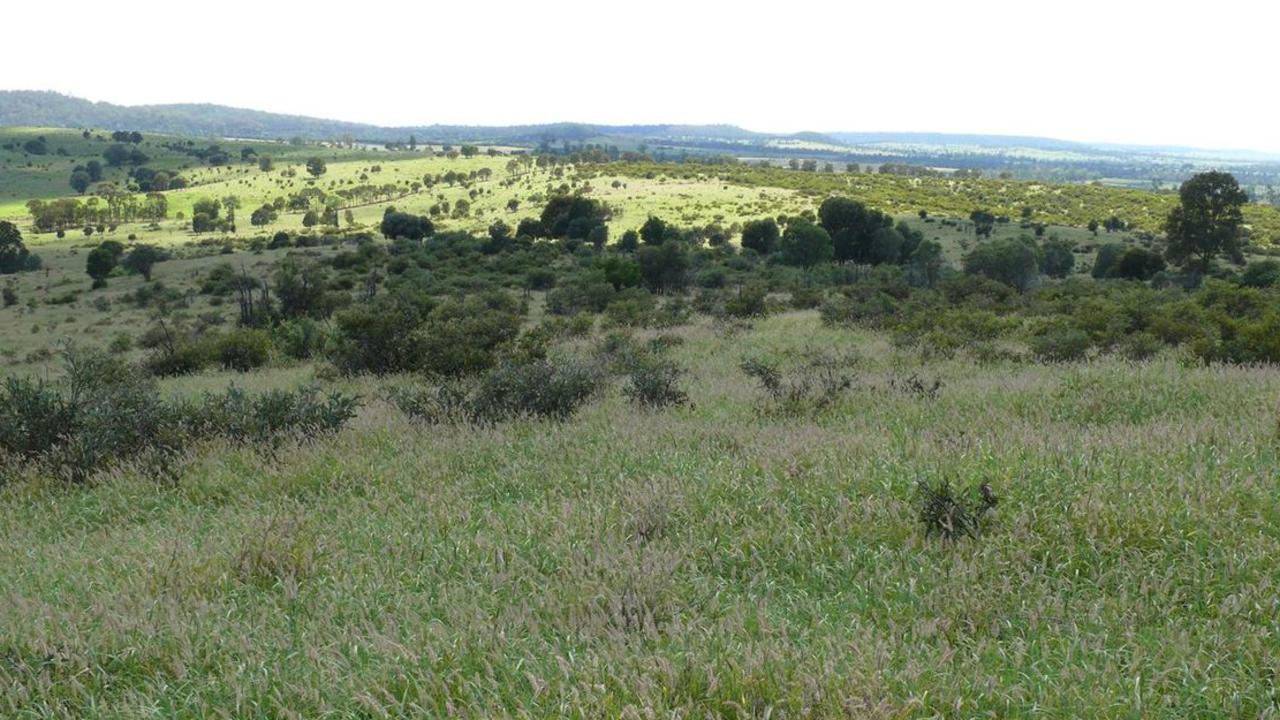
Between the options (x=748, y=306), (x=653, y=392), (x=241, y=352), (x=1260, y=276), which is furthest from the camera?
(x=1260, y=276)

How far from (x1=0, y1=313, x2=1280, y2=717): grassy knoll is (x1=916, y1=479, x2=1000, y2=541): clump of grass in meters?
0.09

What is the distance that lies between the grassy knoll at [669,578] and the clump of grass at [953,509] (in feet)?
0.28

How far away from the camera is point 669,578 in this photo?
390 centimetres

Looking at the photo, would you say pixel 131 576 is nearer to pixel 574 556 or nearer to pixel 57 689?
pixel 57 689

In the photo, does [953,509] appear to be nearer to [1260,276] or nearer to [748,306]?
[748,306]

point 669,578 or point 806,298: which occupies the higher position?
point 669,578

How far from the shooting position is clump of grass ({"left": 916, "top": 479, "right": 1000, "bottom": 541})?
14.4 feet

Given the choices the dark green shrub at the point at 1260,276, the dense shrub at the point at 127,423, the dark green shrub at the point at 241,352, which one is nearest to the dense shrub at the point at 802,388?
the dense shrub at the point at 127,423

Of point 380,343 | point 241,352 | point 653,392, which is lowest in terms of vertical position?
point 241,352

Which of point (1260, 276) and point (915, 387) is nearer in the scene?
point (915, 387)

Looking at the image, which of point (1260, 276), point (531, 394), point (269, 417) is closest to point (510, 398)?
point (531, 394)

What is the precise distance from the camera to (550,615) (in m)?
3.70

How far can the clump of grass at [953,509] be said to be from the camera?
439 cm

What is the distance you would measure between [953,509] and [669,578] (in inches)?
69.6
